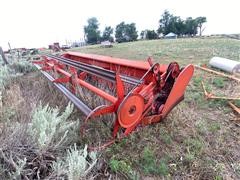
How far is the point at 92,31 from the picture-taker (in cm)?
3212

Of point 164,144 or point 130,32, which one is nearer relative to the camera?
point 164,144

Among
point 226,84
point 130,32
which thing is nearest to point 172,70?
point 226,84

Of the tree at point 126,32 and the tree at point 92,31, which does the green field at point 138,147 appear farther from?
the tree at point 126,32

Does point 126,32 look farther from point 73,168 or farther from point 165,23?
point 73,168

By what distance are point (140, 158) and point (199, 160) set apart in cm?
60

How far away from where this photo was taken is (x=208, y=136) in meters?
2.68

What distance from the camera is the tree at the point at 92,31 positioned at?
3212 centimetres

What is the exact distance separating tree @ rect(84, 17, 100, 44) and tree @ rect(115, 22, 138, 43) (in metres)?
3.02

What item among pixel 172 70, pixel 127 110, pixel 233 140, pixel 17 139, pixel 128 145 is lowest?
pixel 233 140

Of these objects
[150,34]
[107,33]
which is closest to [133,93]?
[150,34]

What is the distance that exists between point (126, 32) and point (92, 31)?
4.87 metres

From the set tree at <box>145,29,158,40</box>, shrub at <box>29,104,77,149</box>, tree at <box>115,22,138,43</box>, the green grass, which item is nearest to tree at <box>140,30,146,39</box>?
tree at <box>145,29,158,40</box>

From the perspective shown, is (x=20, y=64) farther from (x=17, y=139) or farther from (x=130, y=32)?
(x=130, y=32)

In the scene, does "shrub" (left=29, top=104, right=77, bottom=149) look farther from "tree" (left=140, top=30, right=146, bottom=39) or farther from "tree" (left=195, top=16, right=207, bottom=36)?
"tree" (left=195, top=16, right=207, bottom=36)
